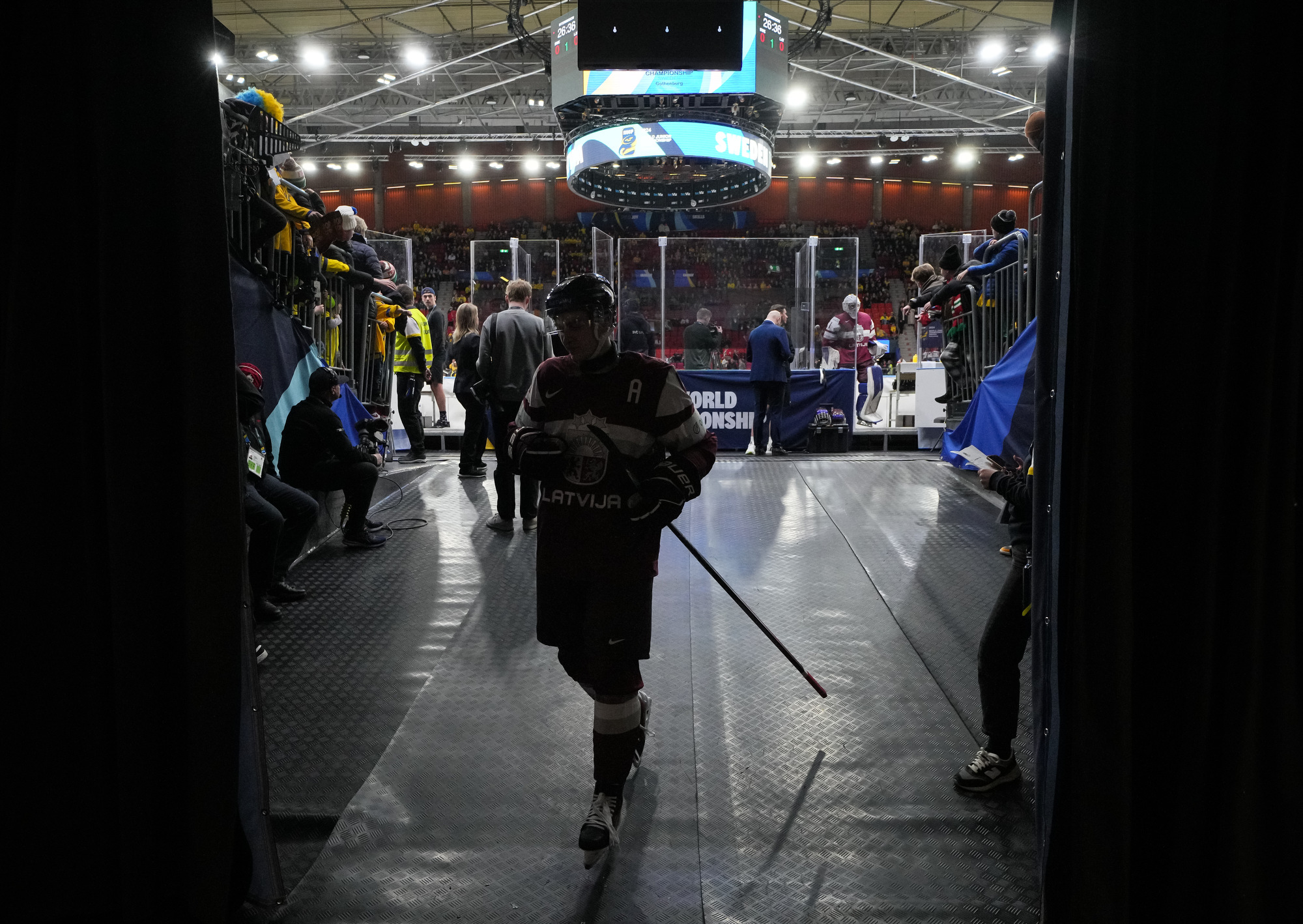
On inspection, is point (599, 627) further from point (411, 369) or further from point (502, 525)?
point (411, 369)

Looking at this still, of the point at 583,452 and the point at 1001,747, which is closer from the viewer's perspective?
the point at 583,452

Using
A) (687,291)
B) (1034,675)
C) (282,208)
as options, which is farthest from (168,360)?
(687,291)

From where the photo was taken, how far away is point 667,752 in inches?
122

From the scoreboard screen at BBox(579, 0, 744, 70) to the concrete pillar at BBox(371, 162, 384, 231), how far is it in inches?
862

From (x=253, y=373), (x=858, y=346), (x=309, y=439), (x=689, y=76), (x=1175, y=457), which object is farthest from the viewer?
(x=858, y=346)

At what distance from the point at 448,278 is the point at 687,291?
12.0m

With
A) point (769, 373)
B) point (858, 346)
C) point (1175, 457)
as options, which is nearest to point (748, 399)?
point (769, 373)

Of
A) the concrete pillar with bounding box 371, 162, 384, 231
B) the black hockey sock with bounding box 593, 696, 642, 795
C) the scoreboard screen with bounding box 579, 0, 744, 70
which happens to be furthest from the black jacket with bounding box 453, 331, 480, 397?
the concrete pillar with bounding box 371, 162, 384, 231

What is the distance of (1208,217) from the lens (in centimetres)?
174

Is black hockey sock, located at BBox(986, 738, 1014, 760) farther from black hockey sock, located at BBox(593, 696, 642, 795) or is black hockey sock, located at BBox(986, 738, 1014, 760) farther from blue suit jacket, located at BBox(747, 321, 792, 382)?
blue suit jacket, located at BBox(747, 321, 792, 382)

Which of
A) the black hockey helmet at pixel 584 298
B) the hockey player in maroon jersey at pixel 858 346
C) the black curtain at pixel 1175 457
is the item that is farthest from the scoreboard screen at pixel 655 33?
the hockey player in maroon jersey at pixel 858 346

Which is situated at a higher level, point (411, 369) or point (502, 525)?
point (411, 369)

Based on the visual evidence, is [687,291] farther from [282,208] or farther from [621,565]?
[621,565]

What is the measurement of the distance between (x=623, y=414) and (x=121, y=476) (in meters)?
1.25
